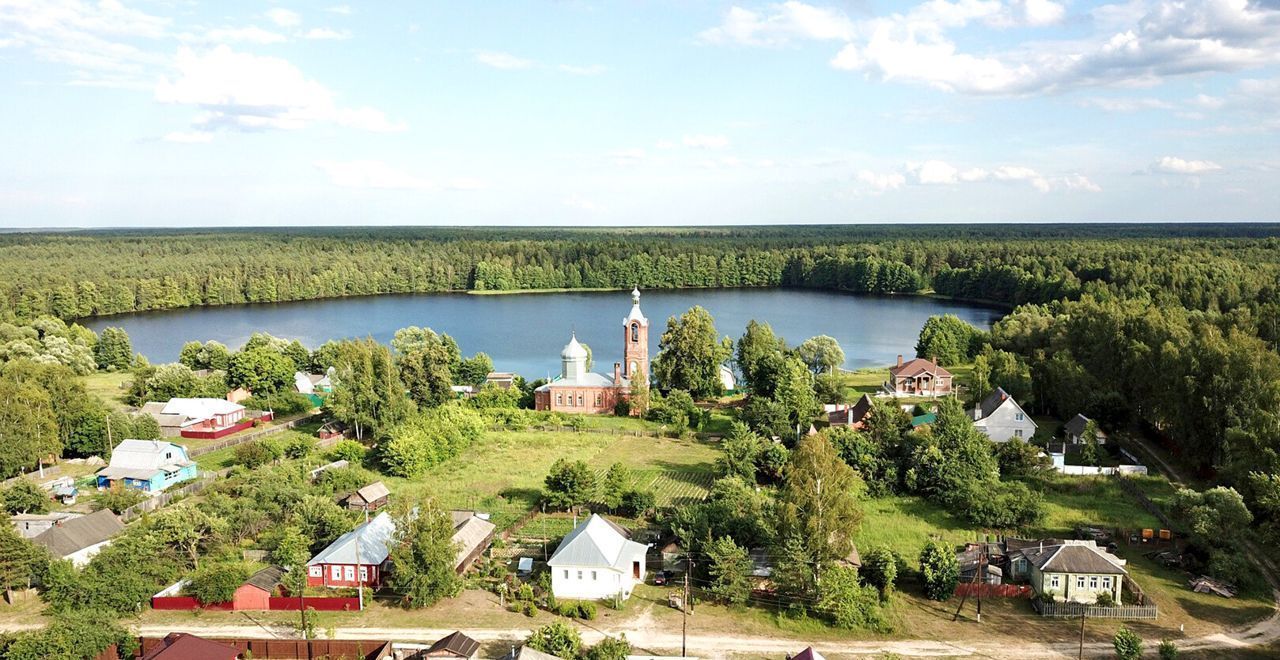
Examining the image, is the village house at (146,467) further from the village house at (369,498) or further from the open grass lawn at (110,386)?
the open grass lawn at (110,386)

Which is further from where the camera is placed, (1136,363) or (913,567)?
(1136,363)

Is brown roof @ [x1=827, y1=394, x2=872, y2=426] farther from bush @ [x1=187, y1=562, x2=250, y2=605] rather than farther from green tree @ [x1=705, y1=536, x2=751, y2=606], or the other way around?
bush @ [x1=187, y1=562, x2=250, y2=605]

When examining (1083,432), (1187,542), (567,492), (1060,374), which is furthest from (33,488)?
(1060,374)

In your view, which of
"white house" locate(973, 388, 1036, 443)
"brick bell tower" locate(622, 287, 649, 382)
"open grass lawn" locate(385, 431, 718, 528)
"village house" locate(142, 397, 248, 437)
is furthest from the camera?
"brick bell tower" locate(622, 287, 649, 382)

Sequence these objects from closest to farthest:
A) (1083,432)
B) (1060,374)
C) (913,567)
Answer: (913,567), (1083,432), (1060,374)

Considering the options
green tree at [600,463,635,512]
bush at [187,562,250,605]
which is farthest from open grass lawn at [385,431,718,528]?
bush at [187,562,250,605]

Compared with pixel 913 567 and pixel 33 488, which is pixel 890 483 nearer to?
pixel 913 567
